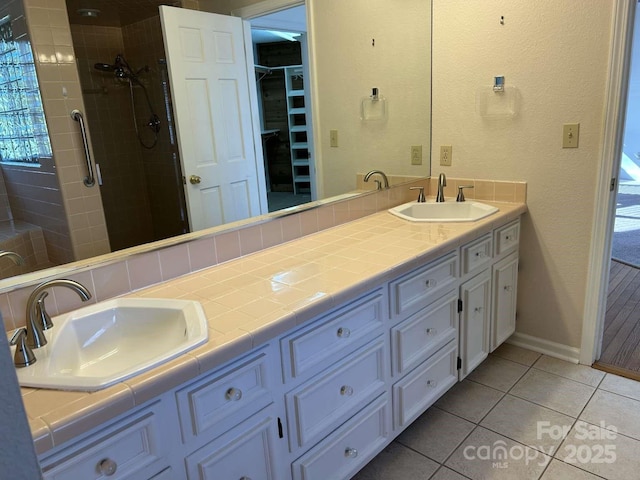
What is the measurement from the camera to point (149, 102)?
150 cm

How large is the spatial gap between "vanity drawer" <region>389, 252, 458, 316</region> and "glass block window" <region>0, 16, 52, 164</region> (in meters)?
1.20

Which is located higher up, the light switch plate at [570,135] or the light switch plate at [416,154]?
the light switch plate at [570,135]

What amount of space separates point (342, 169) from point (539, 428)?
1.49 m

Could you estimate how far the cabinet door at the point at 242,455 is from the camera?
1128 millimetres

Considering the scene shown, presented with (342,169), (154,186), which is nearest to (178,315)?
(154,186)

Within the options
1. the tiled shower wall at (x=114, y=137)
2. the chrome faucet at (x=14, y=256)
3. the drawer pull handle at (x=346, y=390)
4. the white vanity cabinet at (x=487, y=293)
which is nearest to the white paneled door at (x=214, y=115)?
the tiled shower wall at (x=114, y=137)

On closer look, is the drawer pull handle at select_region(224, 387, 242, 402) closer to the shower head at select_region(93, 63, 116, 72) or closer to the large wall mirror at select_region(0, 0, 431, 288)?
A: the large wall mirror at select_region(0, 0, 431, 288)

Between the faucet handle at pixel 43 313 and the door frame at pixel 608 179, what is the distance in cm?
228

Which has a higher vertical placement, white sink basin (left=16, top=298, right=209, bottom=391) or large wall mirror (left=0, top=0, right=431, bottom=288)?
large wall mirror (left=0, top=0, right=431, bottom=288)

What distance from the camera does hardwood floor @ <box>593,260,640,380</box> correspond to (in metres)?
2.38

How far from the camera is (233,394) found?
117 cm

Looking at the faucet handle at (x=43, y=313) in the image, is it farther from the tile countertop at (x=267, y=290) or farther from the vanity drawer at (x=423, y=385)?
the vanity drawer at (x=423, y=385)

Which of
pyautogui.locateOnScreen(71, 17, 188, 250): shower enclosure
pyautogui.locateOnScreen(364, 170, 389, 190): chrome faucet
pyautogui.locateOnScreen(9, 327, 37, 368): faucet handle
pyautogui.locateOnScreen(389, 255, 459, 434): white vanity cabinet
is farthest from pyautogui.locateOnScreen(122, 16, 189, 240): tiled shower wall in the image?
pyautogui.locateOnScreen(364, 170, 389, 190): chrome faucet

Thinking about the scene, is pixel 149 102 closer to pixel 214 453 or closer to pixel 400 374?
pixel 214 453
